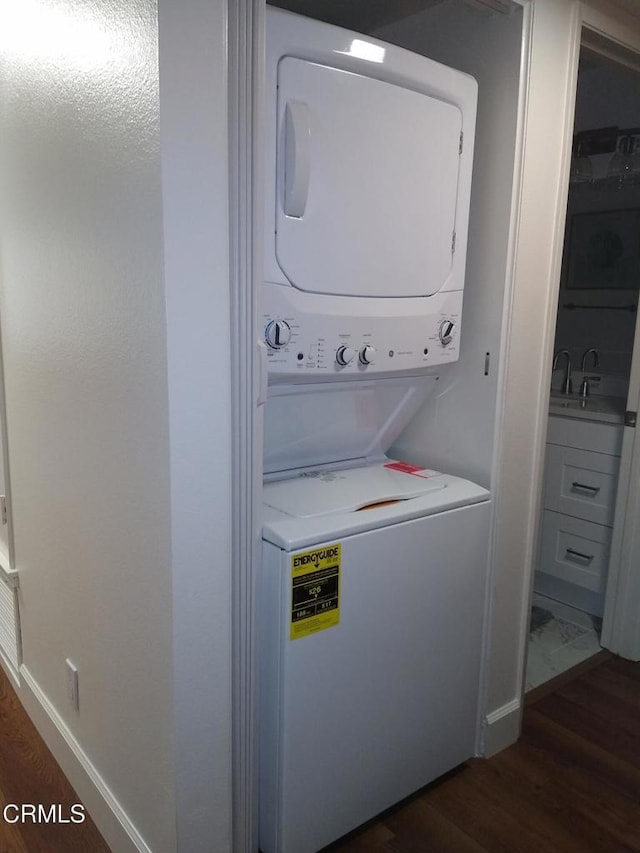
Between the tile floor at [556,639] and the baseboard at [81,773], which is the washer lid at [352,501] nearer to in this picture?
the baseboard at [81,773]

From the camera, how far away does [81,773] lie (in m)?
1.70

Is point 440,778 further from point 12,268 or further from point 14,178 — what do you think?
point 14,178

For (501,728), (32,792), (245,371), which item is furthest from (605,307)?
(32,792)

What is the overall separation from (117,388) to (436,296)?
84cm

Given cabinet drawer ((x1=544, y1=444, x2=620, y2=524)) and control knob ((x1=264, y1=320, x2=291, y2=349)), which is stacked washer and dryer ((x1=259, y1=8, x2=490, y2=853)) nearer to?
control knob ((x1=264, y1=320, x2=291, y2=349))

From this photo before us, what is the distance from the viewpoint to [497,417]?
5.85 ft

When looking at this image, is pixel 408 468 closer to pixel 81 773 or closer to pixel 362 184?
pixel 362 184

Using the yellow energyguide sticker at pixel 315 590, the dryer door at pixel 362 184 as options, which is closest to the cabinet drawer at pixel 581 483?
the dryer door at pixel 362 184

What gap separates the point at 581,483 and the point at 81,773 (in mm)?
2105

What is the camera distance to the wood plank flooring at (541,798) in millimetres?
1641

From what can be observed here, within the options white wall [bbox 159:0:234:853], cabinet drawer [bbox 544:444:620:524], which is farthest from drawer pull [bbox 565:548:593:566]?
white wall [bbox 159:0:234:853]

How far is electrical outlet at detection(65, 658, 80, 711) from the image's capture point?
1684mm

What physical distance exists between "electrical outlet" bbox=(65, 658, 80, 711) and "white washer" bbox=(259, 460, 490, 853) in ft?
1.80

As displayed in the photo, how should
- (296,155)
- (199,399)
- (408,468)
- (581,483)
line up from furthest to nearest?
(581,483) < (408,468) < (296,155) < (199,399)
